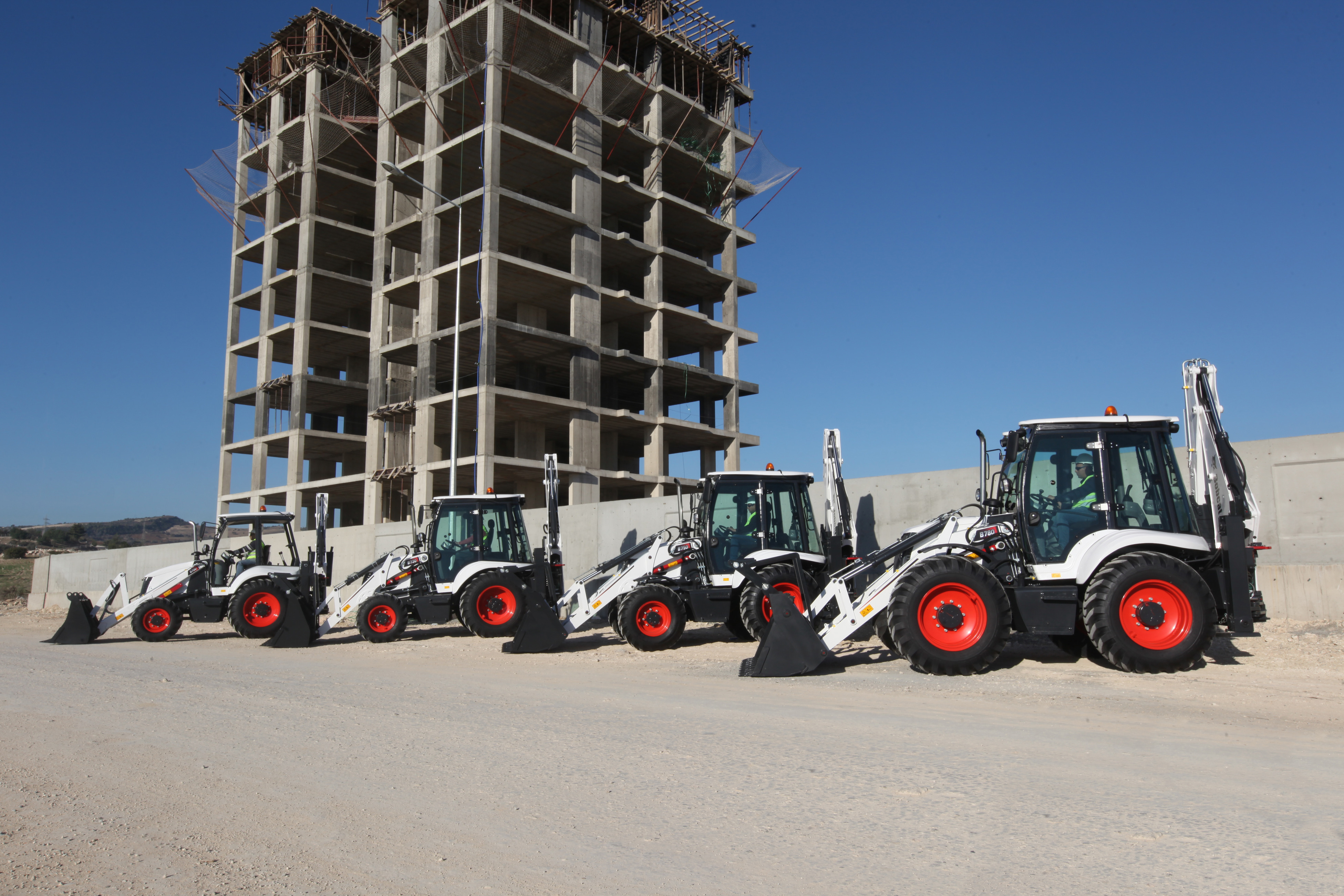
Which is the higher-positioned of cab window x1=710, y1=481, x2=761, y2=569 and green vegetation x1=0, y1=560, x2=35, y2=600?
cab window x1=710, y1=481, x2=761, y2=569

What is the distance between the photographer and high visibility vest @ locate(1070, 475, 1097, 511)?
30.2 feet

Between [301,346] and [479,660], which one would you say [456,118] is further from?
[479,660]

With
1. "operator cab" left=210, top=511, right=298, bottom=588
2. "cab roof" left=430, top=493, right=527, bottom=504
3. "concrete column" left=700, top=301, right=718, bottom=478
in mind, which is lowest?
→ "operator cab" left=210, top=511, right=298, bottom=588

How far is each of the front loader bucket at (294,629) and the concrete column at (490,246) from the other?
19758mm

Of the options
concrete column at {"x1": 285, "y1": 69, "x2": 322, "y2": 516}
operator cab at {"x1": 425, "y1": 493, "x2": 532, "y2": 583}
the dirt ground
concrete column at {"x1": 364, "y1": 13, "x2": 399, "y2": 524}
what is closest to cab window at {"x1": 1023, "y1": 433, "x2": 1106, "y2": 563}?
the dirt ground

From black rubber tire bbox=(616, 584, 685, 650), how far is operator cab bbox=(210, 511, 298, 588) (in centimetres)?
754

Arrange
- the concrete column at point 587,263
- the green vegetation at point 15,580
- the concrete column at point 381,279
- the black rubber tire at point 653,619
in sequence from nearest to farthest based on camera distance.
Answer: the black rubber tire at point 653,619 < the green vegetation at point 15,580 < the concrete column at point 587,263 < the concrete column at point 381,279

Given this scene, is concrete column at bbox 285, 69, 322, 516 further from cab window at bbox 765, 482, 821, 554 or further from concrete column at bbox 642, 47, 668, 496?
cab window at bbox 765, 482, 821, 554

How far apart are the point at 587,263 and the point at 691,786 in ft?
121

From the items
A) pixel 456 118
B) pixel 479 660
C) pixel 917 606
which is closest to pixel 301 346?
pixel 456 118

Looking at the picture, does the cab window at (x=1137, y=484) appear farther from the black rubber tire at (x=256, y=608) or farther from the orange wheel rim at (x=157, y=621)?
the orange wheel rim at (x=157, y=621)

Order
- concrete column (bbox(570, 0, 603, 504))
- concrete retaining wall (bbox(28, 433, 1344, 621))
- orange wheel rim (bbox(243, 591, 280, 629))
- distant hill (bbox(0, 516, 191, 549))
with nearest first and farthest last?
concrete retaining wall (bbox(28, 433, 1344, 621))
orange wheel rim (bbox(243, 591, 280, 629))
concrete column (bbox(570, 0, 603, 504))
distant hill (bbox(0, 516, 191, 549))

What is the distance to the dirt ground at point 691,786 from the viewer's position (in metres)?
3.73

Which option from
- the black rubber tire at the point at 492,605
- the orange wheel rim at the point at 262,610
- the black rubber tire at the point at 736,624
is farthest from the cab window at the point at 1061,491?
the orange wheel rim at the point at 262,610
